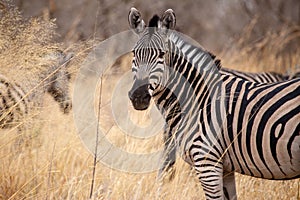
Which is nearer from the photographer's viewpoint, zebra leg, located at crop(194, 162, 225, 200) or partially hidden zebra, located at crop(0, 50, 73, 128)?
zebra leg, located at crop(194, 162, 225, 200)

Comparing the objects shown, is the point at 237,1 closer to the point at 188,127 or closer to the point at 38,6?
the point at 38,6

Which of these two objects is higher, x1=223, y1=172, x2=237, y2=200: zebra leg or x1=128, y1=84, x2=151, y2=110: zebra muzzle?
x1=128, y1=84, x2=151, y2=110: zebra muzzle

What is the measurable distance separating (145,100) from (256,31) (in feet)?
30.1

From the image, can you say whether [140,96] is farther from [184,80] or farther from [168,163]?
[168,163]

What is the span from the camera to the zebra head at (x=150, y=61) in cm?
349

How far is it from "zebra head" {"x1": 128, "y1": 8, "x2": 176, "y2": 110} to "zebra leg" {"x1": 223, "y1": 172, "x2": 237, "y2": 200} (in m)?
0.80

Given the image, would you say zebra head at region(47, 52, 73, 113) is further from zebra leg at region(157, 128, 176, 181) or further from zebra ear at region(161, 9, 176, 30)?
zebra leg at region(157, 128, 176, 181)

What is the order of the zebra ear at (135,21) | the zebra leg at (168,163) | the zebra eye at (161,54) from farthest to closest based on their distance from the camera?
the zebra leg at (168,163), the zebra ear at (135,21), the zebra eye at (161,54)

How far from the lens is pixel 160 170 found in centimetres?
430

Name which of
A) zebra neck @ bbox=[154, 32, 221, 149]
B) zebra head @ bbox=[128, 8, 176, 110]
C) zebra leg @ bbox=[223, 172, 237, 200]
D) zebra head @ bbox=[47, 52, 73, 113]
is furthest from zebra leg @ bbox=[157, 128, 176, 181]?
zebra head @ bbox=[47, 52, 73, 113]

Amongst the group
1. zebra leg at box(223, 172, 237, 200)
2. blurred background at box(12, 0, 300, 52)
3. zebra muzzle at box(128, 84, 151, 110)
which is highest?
blurred background at box(12, 0, 300, 52)

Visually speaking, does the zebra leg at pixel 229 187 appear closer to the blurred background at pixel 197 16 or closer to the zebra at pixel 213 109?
the zebra at pixel 213 109

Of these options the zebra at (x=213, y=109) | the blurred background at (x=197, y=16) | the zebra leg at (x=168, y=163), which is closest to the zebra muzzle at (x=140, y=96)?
the zebra at (x=213, y=109)

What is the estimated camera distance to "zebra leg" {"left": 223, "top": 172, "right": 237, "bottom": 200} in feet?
12.0
